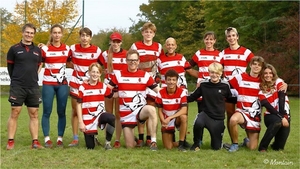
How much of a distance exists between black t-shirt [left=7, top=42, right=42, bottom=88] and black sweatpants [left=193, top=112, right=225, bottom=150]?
269 centimetres

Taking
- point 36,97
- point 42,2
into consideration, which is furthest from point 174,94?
point 42,2

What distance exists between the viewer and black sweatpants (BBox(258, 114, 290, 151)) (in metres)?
6.70

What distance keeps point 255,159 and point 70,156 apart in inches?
105

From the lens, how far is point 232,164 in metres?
5.89

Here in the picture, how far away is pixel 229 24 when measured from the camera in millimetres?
33844

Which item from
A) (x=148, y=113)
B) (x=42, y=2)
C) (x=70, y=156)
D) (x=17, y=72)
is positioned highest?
(x=42, y=2)

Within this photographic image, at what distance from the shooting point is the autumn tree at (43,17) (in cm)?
2425

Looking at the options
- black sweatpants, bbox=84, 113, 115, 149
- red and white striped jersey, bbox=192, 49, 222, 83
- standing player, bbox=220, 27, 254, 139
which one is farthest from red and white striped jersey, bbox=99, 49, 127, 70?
standing player, bbox=220, 27, 254, 139

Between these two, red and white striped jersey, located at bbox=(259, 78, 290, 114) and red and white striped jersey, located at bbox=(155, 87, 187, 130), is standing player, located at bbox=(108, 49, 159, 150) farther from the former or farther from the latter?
red and white striped jersey, located at bbox=(259, 78, 290, 114)

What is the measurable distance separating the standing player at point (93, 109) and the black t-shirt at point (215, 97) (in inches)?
59.1

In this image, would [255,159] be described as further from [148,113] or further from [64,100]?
[64,100]

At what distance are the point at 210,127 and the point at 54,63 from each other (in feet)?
8.99

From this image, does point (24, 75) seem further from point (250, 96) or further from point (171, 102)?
point (250, 96)

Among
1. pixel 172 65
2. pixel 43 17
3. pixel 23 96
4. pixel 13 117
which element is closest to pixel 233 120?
pixel 172 65
